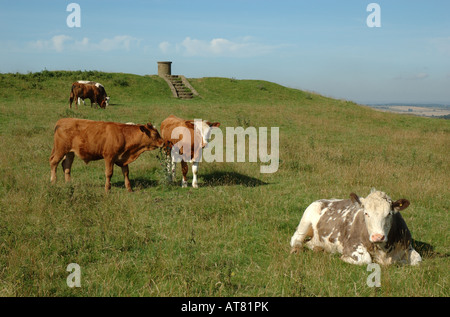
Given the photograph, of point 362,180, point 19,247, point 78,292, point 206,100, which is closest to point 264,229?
point 78,292

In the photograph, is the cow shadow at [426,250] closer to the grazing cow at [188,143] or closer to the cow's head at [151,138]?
the grazing cow at [188,143]

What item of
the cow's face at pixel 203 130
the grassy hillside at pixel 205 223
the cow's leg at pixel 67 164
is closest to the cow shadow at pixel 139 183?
the grassy hillside at pixel 205 223

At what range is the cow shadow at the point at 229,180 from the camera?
10.0 metres

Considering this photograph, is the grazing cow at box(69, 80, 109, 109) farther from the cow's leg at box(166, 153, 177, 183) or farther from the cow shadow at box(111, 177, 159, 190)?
the cow's leg at box(166, 153, 177, 183)

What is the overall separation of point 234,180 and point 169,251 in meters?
4.65

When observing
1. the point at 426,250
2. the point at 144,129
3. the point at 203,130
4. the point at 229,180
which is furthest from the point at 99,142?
the point at 426,250

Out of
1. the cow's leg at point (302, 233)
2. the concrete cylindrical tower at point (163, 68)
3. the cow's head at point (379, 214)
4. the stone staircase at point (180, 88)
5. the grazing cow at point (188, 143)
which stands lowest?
the cow's leg at point (302, 233)

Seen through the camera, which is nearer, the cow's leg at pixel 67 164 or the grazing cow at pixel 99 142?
the grazing cow at pixel 99 142

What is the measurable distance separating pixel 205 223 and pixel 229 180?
3.44m

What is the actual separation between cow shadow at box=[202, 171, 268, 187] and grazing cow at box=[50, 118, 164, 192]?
2.14 meters

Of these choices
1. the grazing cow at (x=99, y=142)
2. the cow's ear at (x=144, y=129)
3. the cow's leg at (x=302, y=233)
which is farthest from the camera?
the cow's ear at (x=144, y=129)

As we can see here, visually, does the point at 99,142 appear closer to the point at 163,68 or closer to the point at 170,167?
the point at 170,167

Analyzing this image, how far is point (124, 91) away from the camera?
97.5 feet
